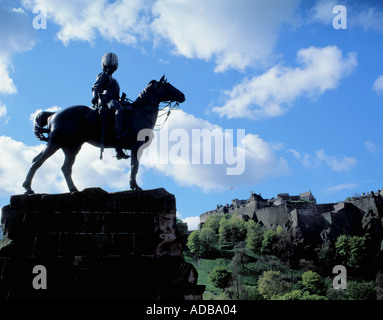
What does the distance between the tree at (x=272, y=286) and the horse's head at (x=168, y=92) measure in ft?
156

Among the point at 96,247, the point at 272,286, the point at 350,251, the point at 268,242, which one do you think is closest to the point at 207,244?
the point at 268,242

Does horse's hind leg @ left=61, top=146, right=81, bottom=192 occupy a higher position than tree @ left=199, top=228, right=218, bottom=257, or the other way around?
horse's hind leg @ left=61, top=146, right=81, bottom=192

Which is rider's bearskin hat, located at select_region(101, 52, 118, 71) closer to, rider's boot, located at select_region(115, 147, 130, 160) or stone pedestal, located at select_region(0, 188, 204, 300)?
rider's boot, located at select_region(115, 147, 130, 160)

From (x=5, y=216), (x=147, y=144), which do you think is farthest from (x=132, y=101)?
(x=5, y=216)

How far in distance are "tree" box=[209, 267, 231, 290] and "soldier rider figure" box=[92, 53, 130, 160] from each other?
174ft

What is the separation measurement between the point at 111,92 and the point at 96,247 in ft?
13.7

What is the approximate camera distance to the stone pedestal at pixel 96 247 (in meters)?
6.01

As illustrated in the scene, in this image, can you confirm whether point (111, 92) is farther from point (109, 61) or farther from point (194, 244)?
point (194, 244)

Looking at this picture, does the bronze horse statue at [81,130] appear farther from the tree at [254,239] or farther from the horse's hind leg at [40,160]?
the tree at [254,239]

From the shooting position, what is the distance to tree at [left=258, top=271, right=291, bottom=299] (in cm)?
5007

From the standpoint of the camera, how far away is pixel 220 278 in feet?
184

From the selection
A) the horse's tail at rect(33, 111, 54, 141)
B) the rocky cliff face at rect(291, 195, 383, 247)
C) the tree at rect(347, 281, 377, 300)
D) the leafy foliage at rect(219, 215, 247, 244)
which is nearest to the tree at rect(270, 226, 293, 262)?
the rocky cliff face at rect(291, 195, 383, 247)

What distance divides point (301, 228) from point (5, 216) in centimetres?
7553

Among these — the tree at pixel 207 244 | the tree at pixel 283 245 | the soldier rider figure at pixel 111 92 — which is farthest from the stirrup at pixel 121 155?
the tree at pixel 207 244
